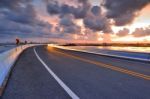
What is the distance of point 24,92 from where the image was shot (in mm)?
8883

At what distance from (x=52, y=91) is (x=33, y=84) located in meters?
1.76

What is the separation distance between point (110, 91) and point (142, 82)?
2.37 meters

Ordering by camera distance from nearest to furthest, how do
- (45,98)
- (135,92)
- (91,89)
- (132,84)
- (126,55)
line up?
(45,98)
(135,92)
(91,89)
(132,84)
(126,55)

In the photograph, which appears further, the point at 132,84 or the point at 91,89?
the point at 132,84

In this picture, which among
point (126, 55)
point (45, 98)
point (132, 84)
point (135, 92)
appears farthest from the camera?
point (126, 55)

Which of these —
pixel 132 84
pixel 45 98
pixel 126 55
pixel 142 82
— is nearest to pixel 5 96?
pixel 45 98

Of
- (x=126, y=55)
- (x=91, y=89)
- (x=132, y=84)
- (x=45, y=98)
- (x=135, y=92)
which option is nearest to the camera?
(x=45, y=98)

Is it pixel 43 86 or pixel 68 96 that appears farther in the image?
pixel 43 86

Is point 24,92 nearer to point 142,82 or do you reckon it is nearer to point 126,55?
point 142,82

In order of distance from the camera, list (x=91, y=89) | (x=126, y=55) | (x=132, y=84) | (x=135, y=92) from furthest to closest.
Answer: (x=126, y=55) < (x=132, y=84) < (x=91, y=89) < (x=135, y=92)

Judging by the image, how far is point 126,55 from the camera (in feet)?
89.3

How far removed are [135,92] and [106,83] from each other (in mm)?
1983

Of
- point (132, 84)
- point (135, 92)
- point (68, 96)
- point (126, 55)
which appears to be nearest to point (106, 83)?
point (132, 84)

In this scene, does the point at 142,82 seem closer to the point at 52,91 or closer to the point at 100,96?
the point at 100,96
